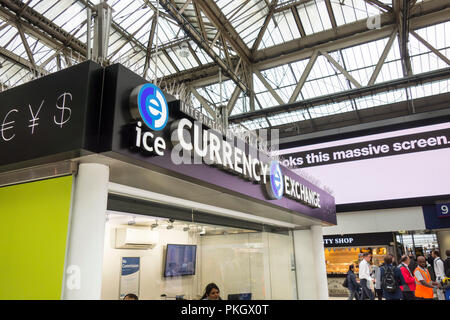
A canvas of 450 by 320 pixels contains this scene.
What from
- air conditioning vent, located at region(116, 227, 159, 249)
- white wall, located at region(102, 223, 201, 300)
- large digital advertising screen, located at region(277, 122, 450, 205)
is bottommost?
white wall, located at region(102, 223, 201, 300)

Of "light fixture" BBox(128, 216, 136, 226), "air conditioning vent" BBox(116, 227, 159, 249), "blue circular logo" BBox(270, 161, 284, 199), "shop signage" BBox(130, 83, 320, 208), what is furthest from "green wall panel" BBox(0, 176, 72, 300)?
"blue circular logo" BBox(270, 161, 284, 199)

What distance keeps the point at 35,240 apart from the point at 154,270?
164cm

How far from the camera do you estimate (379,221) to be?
13000 mm

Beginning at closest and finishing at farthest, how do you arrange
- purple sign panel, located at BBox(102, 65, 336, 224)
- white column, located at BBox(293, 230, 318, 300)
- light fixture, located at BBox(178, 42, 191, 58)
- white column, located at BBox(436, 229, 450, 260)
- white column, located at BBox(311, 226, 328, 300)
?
1. purple sign panel, located at BBox(102, 65, 336, 224)
2. white column, located at BBox(311, 226, 328, 300)
3. white column, located at BBox(293, 230, 318, 300)
4. white column, located at BBox(436, 229, 450, 260)
5. light fixture, located at BBox(178, 42, 191, 58)

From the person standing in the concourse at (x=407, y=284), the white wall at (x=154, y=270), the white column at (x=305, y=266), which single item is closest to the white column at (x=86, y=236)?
the white wall at (x=154, y=270)

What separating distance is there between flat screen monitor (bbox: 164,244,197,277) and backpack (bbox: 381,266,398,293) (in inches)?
197

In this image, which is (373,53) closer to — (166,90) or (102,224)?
(166,90)

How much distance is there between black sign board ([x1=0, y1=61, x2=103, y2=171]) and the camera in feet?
8.16

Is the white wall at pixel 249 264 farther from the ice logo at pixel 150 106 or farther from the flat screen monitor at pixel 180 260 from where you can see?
the ice logo at pixel 150 106

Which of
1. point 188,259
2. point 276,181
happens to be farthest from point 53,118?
point 276,181

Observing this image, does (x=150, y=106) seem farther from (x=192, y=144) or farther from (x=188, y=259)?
(x=188, y=259)

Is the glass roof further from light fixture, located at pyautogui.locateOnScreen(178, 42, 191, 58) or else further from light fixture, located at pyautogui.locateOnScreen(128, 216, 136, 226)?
light fixture, located at pyautogui.locateOnScreen(128, 216, 136, 226)

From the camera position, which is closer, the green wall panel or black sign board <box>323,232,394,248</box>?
the green wall panel

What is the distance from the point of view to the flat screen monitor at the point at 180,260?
13.3 ft
